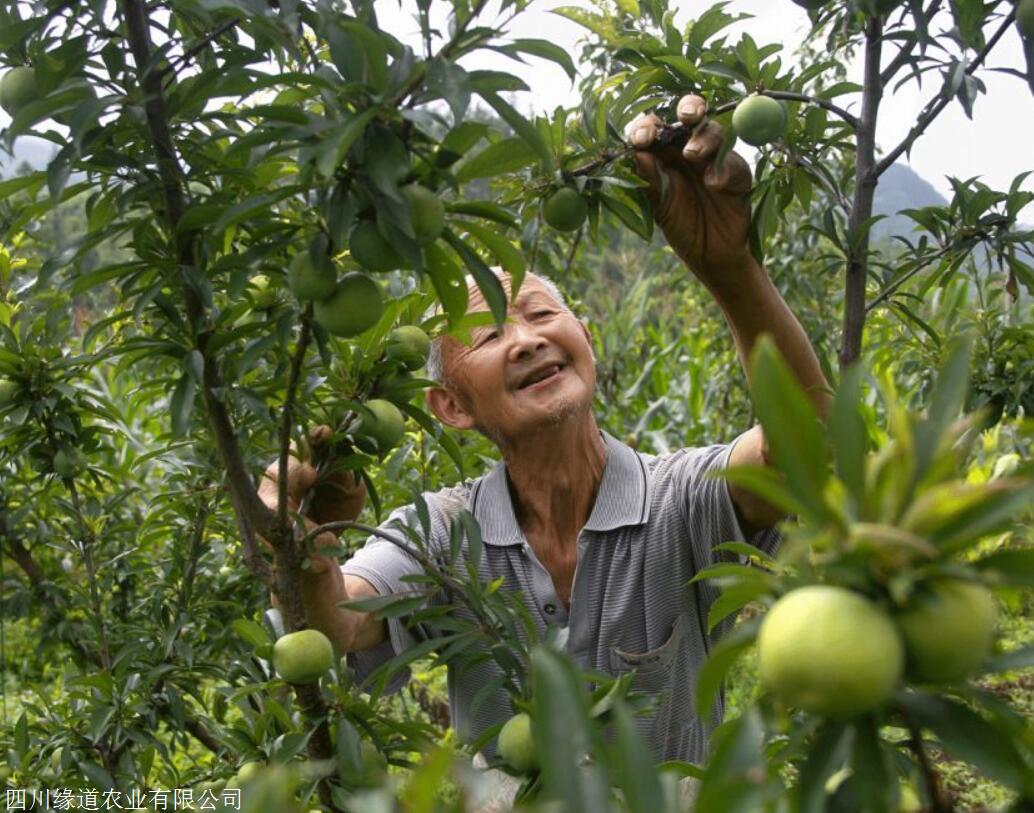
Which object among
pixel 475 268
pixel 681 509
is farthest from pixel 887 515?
pixel 681 509

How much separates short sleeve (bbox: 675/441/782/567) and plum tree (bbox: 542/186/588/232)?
0.52 metres

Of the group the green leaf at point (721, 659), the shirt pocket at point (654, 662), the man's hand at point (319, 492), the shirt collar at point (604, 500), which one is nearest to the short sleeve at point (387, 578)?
the shirt collar at point (604, 500)

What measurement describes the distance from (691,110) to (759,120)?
0.11 m

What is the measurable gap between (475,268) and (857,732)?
0.59m

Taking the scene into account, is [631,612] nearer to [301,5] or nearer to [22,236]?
[301,5]

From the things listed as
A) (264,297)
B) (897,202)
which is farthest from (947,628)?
(897,202)

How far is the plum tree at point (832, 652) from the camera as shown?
53cm

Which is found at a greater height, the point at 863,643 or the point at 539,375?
the point at 539,375

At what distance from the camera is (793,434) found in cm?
59

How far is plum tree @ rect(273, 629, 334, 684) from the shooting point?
3.82 ft

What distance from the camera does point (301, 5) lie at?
1066mm

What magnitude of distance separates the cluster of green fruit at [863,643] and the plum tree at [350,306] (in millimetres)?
567

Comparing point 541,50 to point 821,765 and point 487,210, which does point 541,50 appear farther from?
point 821,765

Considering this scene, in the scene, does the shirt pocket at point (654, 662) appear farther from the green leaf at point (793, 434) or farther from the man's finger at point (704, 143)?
the green leaf at point (793, 434)
